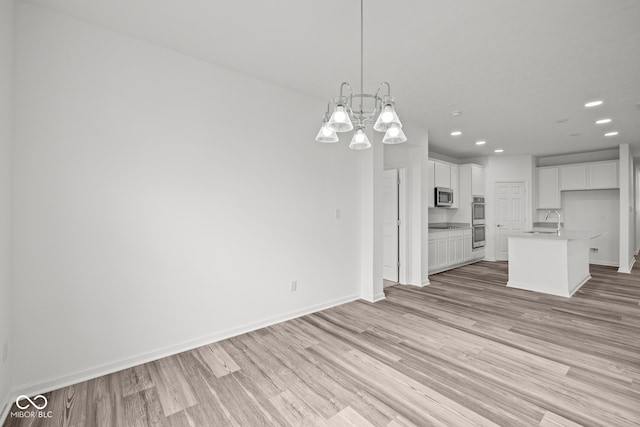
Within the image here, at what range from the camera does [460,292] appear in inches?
186

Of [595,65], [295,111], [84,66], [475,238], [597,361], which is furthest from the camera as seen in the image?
[475,238]

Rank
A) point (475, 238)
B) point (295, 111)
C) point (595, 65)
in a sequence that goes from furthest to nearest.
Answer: point (475, 238) < point (295, 111) < point (595, 65)

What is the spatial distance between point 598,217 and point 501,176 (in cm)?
240

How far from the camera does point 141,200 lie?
2539mm

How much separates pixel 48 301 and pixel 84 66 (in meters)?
1.81

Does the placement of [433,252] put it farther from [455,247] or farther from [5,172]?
[5,172]

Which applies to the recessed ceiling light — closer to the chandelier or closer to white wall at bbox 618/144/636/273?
white wall at bbox 618/144/636/273

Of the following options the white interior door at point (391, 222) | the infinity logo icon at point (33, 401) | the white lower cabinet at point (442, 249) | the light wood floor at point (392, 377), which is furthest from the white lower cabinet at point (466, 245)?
the infinity logo icon at point (33, 401)

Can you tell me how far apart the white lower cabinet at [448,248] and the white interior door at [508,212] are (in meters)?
1.02

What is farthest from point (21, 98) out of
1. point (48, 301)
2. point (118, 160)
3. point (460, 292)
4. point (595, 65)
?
point (460, 292)

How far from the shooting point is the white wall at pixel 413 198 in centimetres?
501

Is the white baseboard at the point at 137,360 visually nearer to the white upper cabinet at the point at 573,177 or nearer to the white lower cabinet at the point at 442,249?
the white lower cabinet at the point at 442,249

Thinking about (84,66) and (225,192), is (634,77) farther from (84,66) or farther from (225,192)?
(84,66)

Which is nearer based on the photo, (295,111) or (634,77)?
(634,77)
